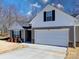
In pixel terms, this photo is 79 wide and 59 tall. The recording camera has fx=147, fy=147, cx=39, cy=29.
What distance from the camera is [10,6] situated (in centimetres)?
5316

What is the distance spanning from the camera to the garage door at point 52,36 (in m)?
19.4

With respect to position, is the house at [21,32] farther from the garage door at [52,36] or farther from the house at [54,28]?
the garage door at [52,36]

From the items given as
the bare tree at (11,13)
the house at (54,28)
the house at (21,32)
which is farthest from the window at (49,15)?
the bare tree at (11,13)

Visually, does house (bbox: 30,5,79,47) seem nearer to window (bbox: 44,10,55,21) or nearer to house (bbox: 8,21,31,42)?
window (bbox: 44,10,55,21)

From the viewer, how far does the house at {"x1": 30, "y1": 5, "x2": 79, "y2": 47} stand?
62.2ft

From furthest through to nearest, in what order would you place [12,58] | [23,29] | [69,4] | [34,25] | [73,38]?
[69,4]
[23,29]
[34,25]
[73,38]
[12,58]

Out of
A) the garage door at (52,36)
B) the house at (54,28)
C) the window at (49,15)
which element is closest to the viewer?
the house at (54,28)

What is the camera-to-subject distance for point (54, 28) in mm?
20344

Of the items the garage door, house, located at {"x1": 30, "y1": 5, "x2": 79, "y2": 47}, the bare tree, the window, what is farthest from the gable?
the bare tree

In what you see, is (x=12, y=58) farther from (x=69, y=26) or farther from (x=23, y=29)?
(x=23, y=29)

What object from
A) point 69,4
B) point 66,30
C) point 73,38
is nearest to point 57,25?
point 66,30

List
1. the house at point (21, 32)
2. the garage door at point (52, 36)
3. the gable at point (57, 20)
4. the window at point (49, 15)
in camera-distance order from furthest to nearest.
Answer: the house at point (21, 32) < the window at point (49, 15) < the garage door at point (52, 36) < the gable at point (57, 20)

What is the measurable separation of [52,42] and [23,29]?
24.1ft

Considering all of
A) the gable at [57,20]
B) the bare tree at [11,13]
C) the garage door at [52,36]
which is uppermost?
the bare tree at [11,13]
